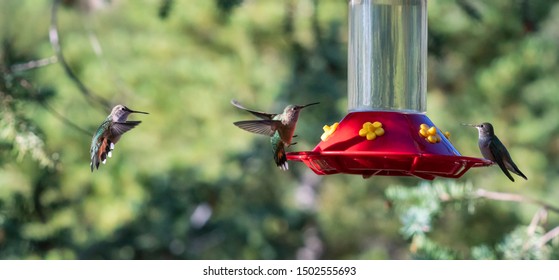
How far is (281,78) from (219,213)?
1553 mm

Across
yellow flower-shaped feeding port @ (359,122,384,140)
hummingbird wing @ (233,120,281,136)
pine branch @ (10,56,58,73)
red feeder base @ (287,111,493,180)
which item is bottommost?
red feeder base @ (287,111,493,180)

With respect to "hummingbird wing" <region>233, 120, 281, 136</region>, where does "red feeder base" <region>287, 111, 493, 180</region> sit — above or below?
below

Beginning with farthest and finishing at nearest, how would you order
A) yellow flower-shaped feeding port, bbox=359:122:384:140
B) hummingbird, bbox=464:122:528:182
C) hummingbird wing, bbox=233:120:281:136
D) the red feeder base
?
hummingbird, bbox=464:122:528:182 → hummingbird wing, bbox=233:120:281:136 → yellow flower-shaped feeding port, bbox=359:122:384:140 → the red feeder base

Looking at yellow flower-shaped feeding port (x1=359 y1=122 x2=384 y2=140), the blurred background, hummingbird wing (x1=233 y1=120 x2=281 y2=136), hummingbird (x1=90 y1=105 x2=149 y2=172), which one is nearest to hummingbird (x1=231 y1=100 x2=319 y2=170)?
hummingbird wing (x1=233 y1=120 x2=281 y2=136)

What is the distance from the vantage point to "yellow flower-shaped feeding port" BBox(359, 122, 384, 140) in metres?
3.75

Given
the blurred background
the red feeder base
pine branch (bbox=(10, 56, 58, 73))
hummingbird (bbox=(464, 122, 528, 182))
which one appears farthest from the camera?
the blurred background

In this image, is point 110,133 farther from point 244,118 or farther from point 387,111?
point 244,118

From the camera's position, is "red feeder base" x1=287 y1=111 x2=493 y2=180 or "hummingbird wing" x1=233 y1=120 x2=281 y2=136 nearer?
"red feeder base" x1=287 y1=111 x2=493 y2=180

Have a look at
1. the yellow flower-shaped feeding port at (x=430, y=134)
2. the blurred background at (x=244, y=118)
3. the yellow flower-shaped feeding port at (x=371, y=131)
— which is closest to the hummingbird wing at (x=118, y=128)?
the yellow flower-shaped feeding port at (x=371, y=131)

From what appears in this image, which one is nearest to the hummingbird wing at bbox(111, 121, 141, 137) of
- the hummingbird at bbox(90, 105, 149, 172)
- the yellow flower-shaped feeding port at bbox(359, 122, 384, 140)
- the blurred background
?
the hummingbird at bbox(90, 105, 149, 172)

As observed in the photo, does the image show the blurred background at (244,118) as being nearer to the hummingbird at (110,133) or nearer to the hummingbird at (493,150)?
the hummingbird at (110,133)

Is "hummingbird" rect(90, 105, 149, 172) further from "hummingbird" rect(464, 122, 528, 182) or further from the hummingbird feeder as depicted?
"hummingbird" rect(464, 122, 528, 182)

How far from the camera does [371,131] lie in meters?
3.77
